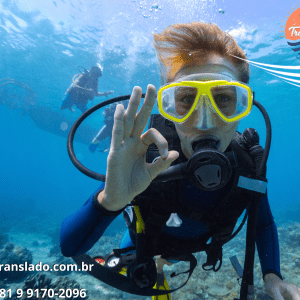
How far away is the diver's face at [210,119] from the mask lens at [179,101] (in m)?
0.10

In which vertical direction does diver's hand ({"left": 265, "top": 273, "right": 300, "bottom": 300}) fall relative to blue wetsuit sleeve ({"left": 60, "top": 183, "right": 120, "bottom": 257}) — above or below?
below

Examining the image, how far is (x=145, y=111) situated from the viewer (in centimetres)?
124

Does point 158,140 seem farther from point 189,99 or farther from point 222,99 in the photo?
point 222,99

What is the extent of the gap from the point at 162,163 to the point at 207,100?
815mm

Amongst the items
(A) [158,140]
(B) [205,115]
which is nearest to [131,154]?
(A) [158,140]

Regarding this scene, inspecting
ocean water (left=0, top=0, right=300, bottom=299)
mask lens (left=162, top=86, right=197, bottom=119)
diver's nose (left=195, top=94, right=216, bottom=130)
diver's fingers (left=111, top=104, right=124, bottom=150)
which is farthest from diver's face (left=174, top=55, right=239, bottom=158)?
ocean water (left=0, top=0, right=300, bottom=299)

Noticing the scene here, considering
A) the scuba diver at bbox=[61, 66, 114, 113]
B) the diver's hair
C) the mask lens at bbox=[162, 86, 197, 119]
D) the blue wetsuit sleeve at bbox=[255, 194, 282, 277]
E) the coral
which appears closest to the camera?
the mask lens at bbox=[162, 86, 197, 119]

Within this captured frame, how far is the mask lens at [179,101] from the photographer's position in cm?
184

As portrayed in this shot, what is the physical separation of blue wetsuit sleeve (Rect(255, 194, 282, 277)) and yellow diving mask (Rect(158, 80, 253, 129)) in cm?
142

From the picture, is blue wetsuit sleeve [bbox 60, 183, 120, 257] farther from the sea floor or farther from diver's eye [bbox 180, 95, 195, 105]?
the sea floor

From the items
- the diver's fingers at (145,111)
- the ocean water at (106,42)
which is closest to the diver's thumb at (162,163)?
the diver's fingers at (145,111)

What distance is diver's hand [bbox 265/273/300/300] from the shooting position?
1815mm

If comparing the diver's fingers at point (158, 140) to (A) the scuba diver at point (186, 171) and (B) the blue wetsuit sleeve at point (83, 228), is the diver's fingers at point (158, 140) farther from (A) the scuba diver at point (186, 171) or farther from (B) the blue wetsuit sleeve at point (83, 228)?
(B) the blue wetsuit sleeve at point (83, 228)

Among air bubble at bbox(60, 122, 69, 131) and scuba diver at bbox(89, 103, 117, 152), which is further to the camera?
air bubble at bbox(60, 122, 69, 131)
